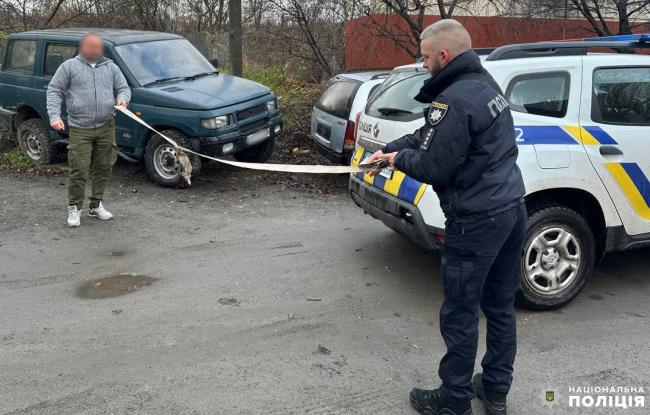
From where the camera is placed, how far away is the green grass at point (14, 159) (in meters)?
9.19

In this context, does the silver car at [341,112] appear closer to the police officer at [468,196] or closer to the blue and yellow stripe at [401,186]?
the blue and yellow stripe at [401,186]

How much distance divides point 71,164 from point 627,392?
17.7ft

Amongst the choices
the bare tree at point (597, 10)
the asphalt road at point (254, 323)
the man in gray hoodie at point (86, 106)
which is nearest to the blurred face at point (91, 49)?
the man in gray hoodie at point (86, 106)

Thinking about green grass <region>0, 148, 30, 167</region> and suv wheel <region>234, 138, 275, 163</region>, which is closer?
suv wheel <region>234, 138, 275, 163</region>

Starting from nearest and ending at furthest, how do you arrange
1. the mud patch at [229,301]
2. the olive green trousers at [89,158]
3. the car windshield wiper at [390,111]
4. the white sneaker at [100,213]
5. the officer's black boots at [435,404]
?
1. the officer's black boots at [435,404]
2. the mud patch at [229,301]
3. the car windshield wiper at [390,111]
4. the olive green trousers at [89,158]
5. the white sneaker at [100,213]

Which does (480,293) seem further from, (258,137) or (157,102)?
(157,102)

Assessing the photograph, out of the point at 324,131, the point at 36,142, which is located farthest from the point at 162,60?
the point at 324,131

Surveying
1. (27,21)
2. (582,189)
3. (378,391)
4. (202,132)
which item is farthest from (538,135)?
(27,21)

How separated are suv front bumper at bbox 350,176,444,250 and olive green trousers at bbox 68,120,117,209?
9.62 feet

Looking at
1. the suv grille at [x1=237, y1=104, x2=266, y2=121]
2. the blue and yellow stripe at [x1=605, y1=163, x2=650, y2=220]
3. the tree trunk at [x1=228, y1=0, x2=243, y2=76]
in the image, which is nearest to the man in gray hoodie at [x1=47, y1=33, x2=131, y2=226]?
the suv grille at [x1=237, y1=104, x2=266, y2=121]

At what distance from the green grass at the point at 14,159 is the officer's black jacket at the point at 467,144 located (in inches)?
308

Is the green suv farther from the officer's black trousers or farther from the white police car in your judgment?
the officer's black trousers

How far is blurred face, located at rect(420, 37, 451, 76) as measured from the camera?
2.94 meters

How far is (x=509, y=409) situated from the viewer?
3.34 metres
